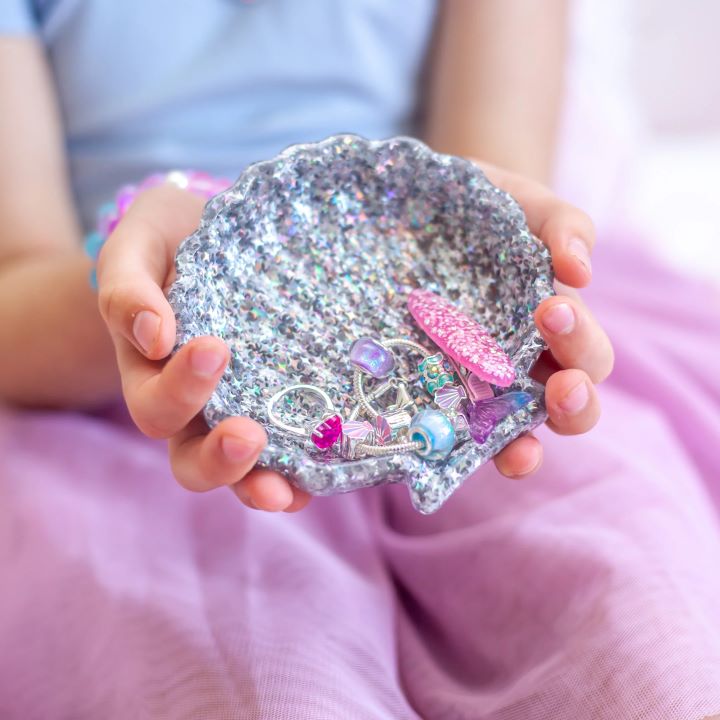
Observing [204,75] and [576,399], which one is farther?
[204,75]

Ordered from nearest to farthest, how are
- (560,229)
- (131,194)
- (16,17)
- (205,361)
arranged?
(205,361), (560,229), (131,194), (16,17)

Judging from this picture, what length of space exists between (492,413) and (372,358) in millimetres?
83

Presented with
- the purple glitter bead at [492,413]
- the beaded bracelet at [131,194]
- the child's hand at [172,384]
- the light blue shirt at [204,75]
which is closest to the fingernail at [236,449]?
the child's hand at [172,384]

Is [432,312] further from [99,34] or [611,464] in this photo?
[99,34]

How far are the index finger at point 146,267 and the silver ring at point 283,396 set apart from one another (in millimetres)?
71

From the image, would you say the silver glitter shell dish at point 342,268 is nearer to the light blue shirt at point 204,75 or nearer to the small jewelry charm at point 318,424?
the small jewelry charm at point 318,424

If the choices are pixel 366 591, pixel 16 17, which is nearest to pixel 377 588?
pixel 366 591

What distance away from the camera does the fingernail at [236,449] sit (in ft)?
1.21

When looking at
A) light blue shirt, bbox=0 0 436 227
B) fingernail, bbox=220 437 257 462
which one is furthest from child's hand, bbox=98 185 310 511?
light blue shirt, bbox=0 0 436 227

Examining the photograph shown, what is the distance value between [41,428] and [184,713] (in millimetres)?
289

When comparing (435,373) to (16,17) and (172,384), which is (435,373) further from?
(16,17)

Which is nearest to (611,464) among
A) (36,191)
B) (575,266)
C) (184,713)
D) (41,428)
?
Answer: (575,266)

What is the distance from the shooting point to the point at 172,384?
376mm

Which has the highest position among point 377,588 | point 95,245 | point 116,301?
point 116,301
